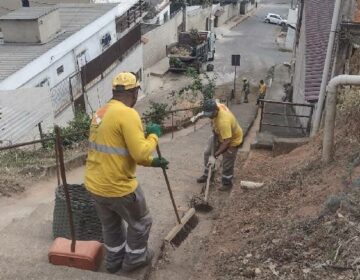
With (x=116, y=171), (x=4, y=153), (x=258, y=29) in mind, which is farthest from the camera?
(x=258, y=29)

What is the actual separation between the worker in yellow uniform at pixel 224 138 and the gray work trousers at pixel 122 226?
9.32 feet

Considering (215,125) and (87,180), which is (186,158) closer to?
(215,125)

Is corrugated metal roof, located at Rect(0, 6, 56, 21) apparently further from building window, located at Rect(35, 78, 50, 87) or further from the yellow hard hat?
the yellow hard hat

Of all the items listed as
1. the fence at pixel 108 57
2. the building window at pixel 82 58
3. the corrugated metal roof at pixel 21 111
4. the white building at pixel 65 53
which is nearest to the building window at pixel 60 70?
the white building at pixel 65 53

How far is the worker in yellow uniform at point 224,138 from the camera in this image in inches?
279

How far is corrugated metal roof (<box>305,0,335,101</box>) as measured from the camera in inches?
452

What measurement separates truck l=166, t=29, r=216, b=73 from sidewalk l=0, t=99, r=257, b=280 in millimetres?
18421

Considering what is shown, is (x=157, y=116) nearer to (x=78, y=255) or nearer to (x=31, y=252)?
(x=31, y=252)

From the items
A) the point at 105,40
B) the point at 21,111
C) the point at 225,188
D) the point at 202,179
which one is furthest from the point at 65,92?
the point at 225,188

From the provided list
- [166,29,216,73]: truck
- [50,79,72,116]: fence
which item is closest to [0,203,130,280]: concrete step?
[50,79,72,116]: fence

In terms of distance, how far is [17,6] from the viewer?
23.8 meters

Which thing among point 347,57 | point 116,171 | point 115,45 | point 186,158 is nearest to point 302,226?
point 116,171

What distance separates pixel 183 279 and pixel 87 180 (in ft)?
4.95

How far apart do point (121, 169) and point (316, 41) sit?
35.0ft
